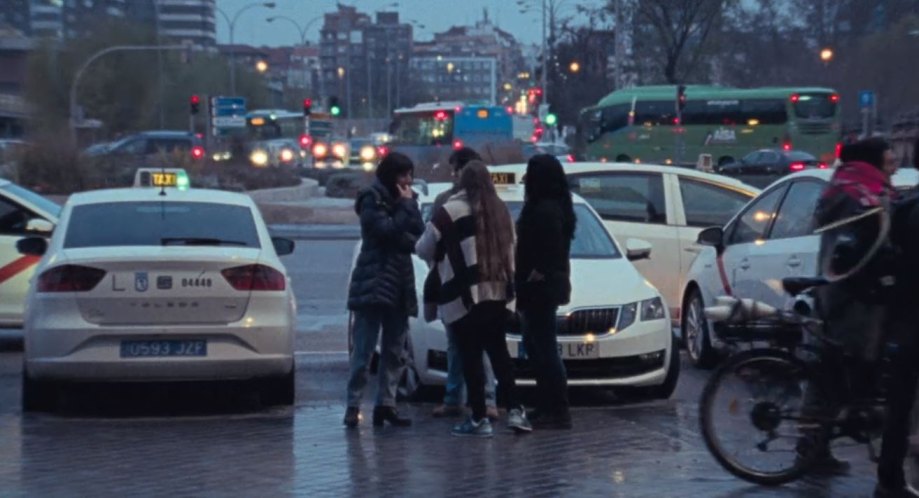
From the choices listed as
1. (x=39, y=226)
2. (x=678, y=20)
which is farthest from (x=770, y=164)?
(x=39, y=226)

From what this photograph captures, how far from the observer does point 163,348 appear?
9.88 metres

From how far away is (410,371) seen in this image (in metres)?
11.1

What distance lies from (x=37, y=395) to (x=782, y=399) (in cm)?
508

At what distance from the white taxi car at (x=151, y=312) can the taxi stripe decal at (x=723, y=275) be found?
12.8 ft

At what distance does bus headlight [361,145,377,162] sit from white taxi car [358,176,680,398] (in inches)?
2151

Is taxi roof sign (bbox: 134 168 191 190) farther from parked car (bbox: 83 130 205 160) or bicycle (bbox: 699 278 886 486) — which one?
parked car (bbox: 83 130 205 160)

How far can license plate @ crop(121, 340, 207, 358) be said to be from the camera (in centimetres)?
984

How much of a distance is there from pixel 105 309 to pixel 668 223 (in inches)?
265

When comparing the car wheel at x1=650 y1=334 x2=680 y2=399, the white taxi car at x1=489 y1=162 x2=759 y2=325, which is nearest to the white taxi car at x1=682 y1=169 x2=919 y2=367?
the car wheel at x1=650 y1=334 x2=680 y2=399

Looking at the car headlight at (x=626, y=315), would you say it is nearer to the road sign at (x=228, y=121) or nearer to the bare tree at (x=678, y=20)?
the bare tree at (x=678, y=20)

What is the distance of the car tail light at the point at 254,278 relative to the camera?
33.0 ft

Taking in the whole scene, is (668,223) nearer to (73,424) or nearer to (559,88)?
(73,424)

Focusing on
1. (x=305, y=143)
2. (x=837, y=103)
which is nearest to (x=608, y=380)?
(x=837, y=103)

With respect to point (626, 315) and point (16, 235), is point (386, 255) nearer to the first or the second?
point (626, 315)
